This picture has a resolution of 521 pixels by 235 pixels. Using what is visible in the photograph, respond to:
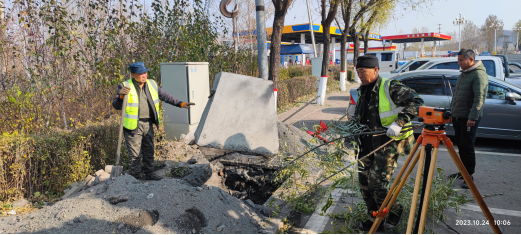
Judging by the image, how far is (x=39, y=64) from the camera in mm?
6043

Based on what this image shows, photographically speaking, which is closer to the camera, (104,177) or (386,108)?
(386,108)

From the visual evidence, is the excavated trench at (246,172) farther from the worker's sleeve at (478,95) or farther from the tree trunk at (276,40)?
the tree trunk at (276,40)

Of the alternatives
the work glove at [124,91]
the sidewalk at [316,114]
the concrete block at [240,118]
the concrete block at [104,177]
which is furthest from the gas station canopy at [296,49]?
the concrete block at [104,177]

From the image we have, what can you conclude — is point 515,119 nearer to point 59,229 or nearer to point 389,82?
point 389,82

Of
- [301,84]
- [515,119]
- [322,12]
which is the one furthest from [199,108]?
[322,12]

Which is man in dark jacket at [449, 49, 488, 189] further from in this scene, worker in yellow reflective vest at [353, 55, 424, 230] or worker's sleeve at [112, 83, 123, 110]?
worker's sleeve at [112, 83, 123, 110]

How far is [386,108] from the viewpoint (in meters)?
3.31

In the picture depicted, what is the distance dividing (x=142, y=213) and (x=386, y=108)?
250 centimetres

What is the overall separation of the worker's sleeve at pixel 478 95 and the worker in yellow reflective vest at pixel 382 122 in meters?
1.75

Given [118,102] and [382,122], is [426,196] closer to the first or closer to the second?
[382,122]

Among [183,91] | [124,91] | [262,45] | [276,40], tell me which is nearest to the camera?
[124,91]

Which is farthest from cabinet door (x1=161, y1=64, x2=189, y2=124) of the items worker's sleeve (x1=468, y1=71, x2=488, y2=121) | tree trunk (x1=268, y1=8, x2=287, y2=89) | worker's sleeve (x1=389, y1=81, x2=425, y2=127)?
worker's sleeve (x1=468, y1=71, x2=488, y2=121)

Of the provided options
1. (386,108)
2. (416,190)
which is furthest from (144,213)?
(386,108)

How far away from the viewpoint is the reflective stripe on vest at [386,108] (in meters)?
3.30
